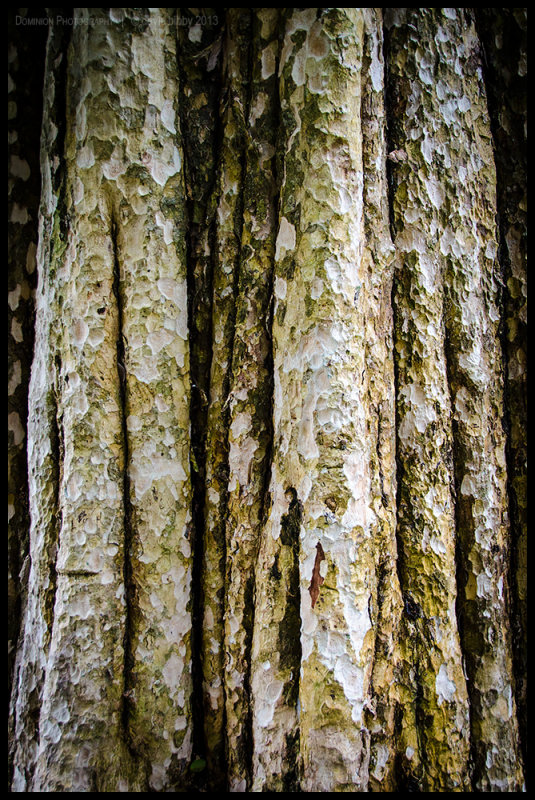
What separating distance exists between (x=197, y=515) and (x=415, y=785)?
0.88 m

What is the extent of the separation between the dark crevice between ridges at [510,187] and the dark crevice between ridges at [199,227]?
32.2 inches

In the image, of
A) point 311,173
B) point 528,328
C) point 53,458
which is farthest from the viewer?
point 528,328

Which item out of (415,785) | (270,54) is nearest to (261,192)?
(270,54)

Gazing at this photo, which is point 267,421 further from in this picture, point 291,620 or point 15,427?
point 15,427

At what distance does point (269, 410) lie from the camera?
3.84ft

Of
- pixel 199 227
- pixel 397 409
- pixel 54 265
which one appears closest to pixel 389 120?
pixel 199 227

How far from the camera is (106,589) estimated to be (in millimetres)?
1115

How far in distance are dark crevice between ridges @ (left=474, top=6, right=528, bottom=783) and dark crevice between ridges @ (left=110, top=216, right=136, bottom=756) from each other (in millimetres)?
1066

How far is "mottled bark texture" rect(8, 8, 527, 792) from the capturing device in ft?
3.50

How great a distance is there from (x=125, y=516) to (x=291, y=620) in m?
0.50

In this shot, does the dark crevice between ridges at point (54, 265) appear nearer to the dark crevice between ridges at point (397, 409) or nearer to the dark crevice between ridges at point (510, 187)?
the dark crevice between ridges at point (397, 409)

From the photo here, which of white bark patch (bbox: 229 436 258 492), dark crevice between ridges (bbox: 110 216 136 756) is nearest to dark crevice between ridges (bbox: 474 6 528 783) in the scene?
white bark patch (bbox: 229 436 258 492)

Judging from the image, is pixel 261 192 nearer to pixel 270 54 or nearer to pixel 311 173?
pixel 311 173

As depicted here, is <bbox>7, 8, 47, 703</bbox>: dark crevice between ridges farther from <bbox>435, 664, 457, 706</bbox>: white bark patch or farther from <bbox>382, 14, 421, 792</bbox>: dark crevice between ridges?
<bbox>435, 664, 457, 706</bbox>: white bark patch
